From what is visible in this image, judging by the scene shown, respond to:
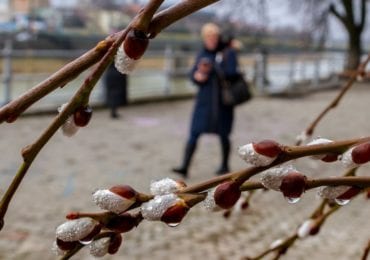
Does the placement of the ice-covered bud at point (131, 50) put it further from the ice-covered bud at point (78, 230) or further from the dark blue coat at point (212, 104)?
the dark blue coat at point (212, 104)

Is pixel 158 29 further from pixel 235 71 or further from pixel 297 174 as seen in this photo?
pixel 235 71

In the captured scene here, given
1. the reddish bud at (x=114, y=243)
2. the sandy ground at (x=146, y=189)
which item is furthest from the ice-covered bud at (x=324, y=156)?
the sandy ground at (x=146, y=189)

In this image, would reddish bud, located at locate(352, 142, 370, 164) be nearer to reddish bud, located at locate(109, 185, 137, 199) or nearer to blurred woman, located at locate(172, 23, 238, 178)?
reddish bud, located at locate(109, 185, 137, 199)

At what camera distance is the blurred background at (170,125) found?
465 cm

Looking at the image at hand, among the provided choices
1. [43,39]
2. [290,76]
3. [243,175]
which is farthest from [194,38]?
[243,175]

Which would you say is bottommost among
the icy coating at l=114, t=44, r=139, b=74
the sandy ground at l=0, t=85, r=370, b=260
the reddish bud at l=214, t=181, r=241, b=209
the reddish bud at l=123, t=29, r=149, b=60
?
the sandy ground at l=0, t=85, r=370, b=260

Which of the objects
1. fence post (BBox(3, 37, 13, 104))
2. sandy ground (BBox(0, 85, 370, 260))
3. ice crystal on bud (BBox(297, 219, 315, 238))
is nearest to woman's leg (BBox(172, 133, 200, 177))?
sandy ground (BBox(0, 85, 370, 260))

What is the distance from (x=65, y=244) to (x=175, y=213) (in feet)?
0.38

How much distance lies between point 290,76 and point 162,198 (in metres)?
16.1

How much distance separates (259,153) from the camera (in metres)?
0.65

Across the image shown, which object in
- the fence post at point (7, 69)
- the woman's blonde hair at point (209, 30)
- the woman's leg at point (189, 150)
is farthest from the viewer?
the fence post at point (7, 69)

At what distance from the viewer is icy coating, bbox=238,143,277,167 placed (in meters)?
0.65

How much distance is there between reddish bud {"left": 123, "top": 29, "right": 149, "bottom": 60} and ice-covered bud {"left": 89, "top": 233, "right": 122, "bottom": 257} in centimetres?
19

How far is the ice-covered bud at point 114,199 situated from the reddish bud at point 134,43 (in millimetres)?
131
